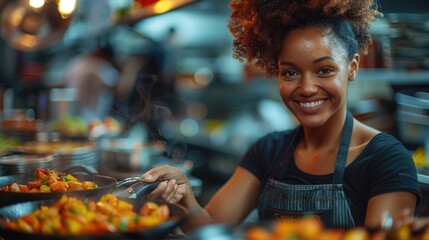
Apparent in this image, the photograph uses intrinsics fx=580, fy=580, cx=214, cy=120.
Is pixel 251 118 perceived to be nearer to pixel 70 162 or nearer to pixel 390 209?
pixel 70 162

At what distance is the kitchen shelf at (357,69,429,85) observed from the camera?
400 centimetres

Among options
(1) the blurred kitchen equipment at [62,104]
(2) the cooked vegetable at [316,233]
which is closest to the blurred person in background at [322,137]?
(2) the cooked vegetable at [316,233]

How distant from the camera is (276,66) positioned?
259 cm

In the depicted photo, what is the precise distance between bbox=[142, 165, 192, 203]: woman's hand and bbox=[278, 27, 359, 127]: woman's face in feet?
1.85

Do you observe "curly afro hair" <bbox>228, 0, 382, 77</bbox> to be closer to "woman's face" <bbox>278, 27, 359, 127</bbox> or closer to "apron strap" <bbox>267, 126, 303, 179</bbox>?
Answer: "woman's face" <bbox>278, 27, 359, 127</bbox>

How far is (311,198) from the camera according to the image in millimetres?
2287

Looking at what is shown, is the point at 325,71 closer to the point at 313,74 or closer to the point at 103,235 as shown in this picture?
the point at 313,74

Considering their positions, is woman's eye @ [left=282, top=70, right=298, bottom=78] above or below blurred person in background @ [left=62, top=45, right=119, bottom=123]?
above

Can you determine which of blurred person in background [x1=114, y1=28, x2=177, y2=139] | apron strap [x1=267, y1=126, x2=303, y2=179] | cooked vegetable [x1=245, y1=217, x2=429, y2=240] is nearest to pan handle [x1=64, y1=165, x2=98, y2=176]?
apron strap [x1=267, y1=126, x2=303, y2=179]

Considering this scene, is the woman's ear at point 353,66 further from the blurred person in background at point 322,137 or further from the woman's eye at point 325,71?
the woman's eye at point 325,71

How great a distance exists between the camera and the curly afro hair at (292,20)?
2260 mm

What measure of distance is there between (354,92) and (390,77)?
2.45 feet

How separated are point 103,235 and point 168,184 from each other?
0.86 metres

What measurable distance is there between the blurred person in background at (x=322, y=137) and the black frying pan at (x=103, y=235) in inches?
11.1
